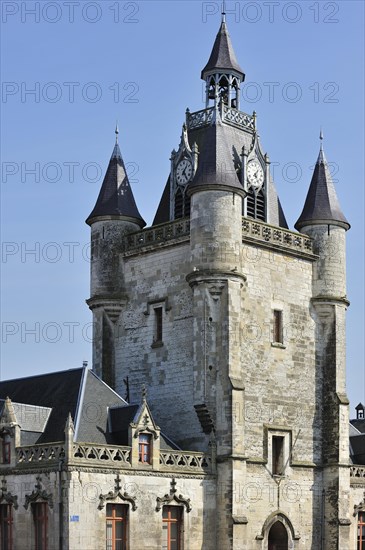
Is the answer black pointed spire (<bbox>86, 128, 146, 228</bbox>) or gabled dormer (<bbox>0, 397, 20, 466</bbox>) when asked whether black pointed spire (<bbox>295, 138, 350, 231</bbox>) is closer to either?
black pointed spire (<bbox>86, 128, 146, 228</bbox>)

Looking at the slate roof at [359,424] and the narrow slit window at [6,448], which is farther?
the slate roof at [359,424]

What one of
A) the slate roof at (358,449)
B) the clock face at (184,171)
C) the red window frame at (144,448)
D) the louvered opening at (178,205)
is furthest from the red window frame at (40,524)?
the slate roof at (358,449)

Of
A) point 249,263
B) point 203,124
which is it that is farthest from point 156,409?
point 203,124

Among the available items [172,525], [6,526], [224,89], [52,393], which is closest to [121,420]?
→ [52,393]

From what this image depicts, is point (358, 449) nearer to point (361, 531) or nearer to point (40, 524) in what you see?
point (361, 531)

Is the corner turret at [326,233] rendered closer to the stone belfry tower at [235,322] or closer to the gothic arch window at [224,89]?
the stone belfry tower at [235,322]

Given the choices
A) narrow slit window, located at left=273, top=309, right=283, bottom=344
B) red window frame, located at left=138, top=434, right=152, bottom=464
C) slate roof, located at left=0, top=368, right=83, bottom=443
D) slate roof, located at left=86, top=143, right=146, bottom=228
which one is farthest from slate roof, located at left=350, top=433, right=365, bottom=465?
slate roof, located at left=0, top=368, right=83, bottom=443

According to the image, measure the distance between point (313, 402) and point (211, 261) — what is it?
298 inches

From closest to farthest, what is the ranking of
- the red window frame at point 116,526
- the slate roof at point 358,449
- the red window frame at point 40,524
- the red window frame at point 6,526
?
the red window frame at point 40,524 → the red window frame at point 116,526 → the red window frame at point 6,526 → the slate roof at point 358,449

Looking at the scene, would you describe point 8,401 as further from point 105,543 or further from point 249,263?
point 249,263

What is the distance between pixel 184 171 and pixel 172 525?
14623 mm

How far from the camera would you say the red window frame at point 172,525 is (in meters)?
40.3

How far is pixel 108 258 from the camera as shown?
4722cm

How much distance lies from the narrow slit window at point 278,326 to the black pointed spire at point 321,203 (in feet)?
14.8
